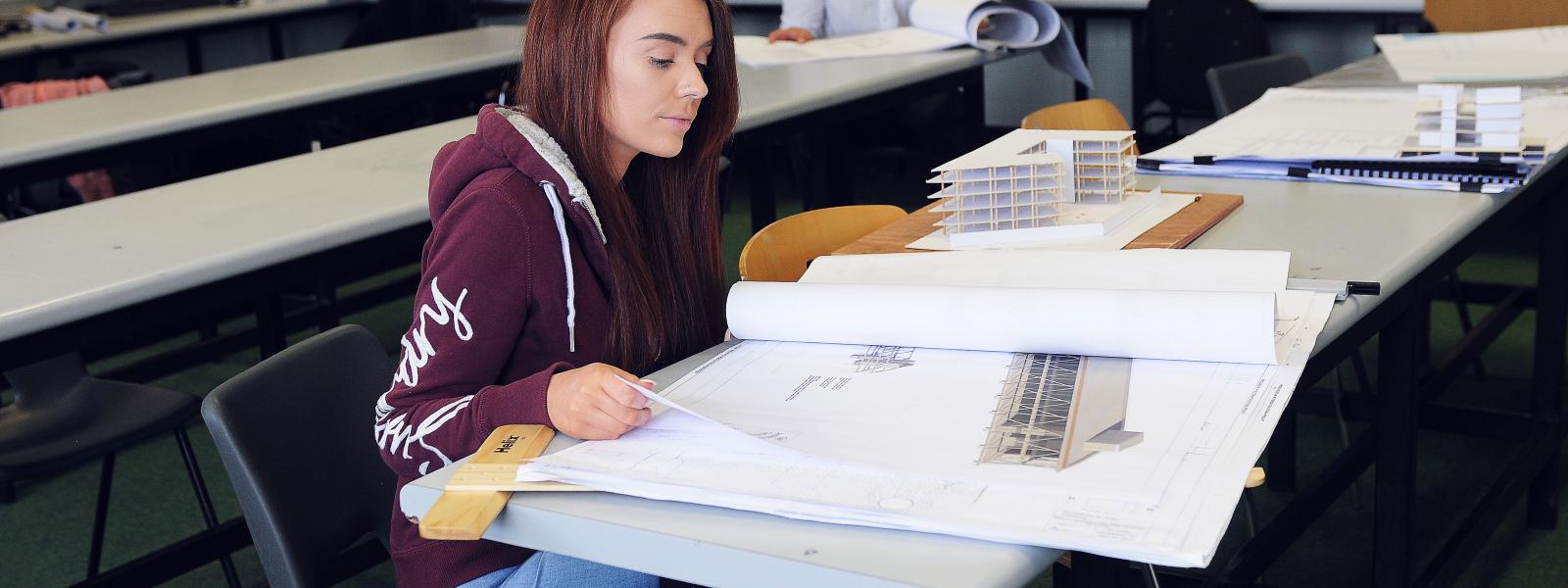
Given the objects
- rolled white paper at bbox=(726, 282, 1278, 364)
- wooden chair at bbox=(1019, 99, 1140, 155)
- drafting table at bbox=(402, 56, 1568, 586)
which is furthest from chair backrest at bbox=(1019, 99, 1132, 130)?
rolled white paper at bbox=(726, 282, 1278, 364)

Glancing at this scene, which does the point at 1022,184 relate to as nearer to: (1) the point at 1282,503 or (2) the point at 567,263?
(2) the point at 567,263

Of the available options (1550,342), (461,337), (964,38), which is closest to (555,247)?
(461,337)

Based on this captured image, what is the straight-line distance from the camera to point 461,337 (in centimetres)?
111

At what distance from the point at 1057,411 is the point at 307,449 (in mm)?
772

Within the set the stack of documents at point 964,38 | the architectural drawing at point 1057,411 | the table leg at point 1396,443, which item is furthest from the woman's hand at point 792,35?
the architectural drawing at point 1057,411

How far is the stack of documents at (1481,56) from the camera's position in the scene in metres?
2.29

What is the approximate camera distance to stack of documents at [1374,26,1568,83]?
229 centimetres

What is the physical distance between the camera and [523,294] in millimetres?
1155

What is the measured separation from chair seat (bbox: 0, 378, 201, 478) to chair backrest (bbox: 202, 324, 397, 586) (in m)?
0.73

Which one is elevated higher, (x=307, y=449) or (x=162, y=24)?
(x=162, y=24)

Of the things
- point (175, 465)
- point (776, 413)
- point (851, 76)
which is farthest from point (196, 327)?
point (776, 413)

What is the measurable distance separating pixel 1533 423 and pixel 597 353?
1.76m

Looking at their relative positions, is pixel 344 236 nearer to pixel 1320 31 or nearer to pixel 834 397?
pixel 834 397

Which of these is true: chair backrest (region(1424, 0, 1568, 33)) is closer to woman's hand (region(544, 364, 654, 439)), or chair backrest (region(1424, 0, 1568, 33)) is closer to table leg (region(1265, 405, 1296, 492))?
table leg (region(1265, 405, 1296, 492))
